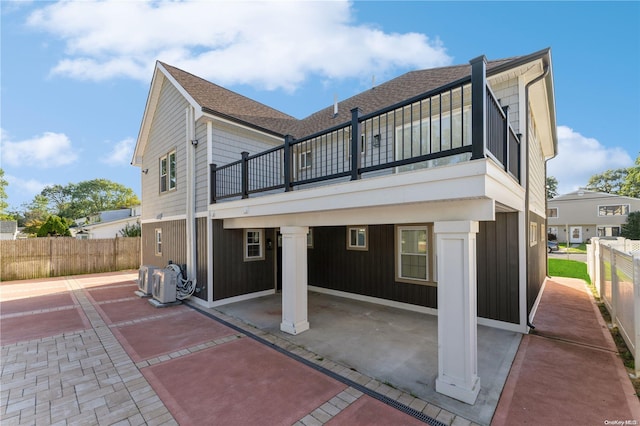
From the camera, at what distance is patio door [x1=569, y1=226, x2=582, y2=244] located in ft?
100

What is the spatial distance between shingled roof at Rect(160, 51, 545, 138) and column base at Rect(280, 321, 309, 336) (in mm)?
5808

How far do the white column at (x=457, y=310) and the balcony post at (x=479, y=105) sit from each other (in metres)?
0.88

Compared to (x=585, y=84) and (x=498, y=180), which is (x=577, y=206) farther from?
(x=498, y=180)

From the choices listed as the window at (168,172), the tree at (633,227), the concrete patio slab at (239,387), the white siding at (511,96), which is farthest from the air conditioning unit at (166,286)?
the tree at (633,227)

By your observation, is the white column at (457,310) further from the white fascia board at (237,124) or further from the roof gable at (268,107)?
the white fascia board at (237,124)

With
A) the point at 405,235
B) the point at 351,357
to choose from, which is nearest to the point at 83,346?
the point at 351,357

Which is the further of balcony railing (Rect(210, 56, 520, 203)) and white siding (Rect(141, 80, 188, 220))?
white siding (Rect(141, 80, 188, 220))

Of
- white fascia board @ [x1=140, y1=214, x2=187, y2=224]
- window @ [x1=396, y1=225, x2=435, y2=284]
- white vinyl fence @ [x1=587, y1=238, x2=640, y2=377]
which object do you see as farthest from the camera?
white fascia board @ [x1=140, y1=214, x2=187, y2=224]

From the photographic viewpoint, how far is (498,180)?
10.7 feet

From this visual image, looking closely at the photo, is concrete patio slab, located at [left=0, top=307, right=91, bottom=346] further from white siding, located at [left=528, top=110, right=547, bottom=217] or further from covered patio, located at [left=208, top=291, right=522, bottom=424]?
white siding, located at [left=528, top=110, right=547, bottom=217]

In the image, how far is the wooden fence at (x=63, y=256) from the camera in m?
10.9

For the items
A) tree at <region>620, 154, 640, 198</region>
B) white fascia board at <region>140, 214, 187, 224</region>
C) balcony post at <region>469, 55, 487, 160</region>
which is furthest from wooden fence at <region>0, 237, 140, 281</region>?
tree at <region>620, 154, 640, 198</region>

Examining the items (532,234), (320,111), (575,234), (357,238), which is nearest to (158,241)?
(357,238)

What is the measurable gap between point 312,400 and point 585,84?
2310 centimetres
